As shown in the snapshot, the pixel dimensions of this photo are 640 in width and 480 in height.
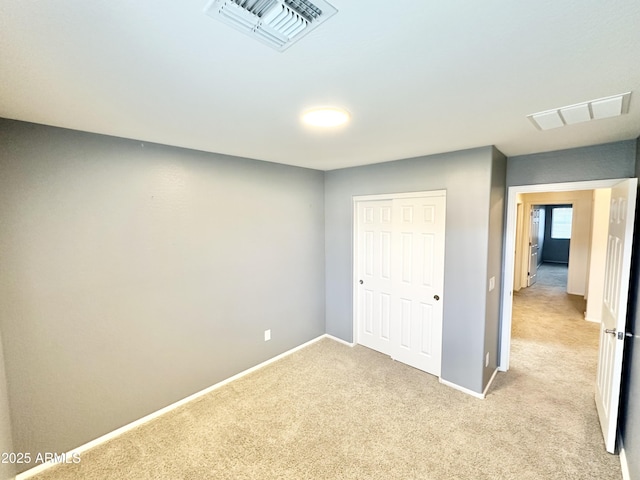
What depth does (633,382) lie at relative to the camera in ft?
6.40

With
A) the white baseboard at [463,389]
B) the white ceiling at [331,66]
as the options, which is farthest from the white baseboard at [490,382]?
the white ceiling at [331,66]

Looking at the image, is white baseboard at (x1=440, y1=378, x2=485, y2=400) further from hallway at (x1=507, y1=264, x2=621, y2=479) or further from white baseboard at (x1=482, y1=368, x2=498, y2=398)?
hallway at (x1=507, y1=264, x2=621, y2=479)

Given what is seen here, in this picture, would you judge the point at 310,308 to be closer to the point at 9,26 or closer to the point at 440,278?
the point at 440,278

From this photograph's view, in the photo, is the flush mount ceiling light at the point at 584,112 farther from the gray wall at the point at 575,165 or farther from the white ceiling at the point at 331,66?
the gray wall at the point at 575,165

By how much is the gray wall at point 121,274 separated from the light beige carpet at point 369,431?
0.34 meters

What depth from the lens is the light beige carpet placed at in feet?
6.38

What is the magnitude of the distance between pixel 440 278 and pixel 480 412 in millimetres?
1241

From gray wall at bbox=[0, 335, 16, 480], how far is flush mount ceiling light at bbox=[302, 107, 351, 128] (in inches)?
97.0

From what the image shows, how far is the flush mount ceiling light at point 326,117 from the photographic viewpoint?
1658 mm

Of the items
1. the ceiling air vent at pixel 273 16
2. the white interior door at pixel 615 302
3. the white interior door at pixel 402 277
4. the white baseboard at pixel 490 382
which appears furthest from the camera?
the white interior door at pixel 402 277

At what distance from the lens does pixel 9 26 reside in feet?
2.99

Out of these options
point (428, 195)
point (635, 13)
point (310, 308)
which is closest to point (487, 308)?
point (428, 195)

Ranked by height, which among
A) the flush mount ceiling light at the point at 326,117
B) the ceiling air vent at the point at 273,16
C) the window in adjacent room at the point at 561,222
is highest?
the ceiling air vent at the point at 273,16

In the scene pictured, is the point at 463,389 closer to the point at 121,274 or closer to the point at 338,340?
the point at 338,340
